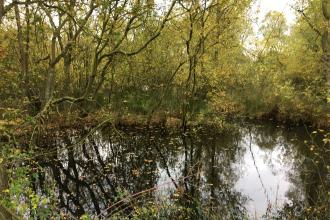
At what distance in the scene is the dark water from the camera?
943 centimetres

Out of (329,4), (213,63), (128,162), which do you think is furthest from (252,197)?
(329,4)

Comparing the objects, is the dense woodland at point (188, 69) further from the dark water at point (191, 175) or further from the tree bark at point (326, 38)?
the dark water at point (191, 175)

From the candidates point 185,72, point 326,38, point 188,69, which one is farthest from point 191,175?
point 326,38

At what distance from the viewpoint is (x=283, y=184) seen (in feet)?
39.3

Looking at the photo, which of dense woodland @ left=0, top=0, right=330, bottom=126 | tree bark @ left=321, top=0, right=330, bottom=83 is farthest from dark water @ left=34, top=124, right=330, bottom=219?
tree bark @ left=321, top=0, right=330, bottom=83

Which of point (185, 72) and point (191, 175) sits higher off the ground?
point (185, 72)

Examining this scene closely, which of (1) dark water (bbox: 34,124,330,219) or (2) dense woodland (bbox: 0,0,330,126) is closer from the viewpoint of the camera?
(1) dark water (bbox: 34,124,330,219)

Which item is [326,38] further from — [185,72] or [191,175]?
[191,175]

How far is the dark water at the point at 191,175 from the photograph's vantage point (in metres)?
9.43

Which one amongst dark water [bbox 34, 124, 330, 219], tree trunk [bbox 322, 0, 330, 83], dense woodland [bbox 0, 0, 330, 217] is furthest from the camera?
tree trunk [bbox 322, 0, 330, 83]

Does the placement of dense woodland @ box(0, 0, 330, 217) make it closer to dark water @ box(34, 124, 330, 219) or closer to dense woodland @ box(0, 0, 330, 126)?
dense woodland @ box(0, 0, 330, 126)

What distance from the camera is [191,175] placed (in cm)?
660

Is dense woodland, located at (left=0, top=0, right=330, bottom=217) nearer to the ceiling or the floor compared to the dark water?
nearer to the ceiling

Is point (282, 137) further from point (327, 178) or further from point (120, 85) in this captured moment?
point (120, 85)
